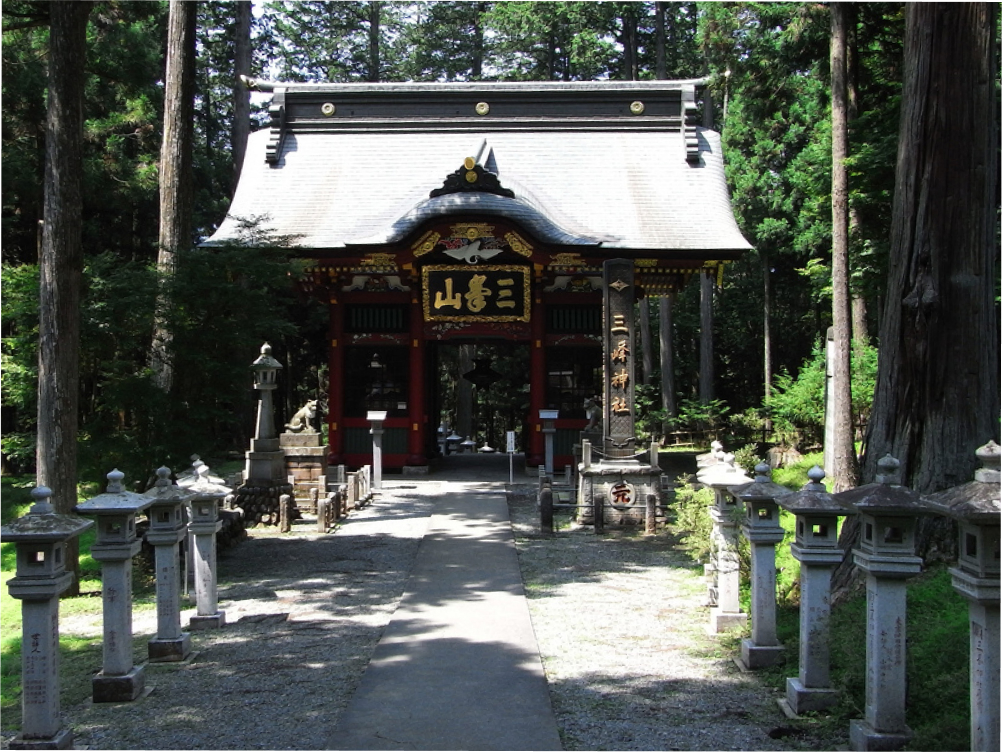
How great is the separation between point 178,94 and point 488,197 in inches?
233

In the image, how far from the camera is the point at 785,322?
3259cm

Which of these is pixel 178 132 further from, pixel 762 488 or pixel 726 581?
pixel 762 488

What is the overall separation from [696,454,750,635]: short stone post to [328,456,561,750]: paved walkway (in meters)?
1.62

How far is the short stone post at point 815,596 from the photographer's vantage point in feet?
17.4

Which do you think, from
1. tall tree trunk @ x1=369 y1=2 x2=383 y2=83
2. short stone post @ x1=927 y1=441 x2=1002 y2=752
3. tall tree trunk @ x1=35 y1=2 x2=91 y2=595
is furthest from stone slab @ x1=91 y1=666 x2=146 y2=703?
tall tree trunk @ x1=369 y1=2 x2=383 y2=83

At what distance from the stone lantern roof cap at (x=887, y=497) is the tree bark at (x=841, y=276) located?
929 centimetres

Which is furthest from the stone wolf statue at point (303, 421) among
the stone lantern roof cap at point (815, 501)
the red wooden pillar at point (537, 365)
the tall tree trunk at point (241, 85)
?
the tall tree trunk at point (241, 85)

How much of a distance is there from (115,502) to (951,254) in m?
6.45

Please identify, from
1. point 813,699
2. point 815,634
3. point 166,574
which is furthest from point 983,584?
point 166,574

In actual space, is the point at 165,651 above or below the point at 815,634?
below

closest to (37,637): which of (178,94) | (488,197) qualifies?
(178,94)

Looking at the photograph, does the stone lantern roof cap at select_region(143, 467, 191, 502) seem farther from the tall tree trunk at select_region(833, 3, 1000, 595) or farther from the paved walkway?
the tall tree trunk at select_region(833, 3, 1000, 595)

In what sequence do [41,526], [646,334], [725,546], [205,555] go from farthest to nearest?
[646,334]
[205,555]
[725,546]
[41,526]

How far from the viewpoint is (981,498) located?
3984 millimetres
